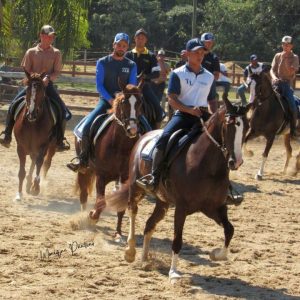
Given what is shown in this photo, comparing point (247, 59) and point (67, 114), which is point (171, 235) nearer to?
point (67, 114)

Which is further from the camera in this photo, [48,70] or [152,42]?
[152,42]

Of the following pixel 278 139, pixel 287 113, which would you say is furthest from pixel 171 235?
Answer: pixel 278 139

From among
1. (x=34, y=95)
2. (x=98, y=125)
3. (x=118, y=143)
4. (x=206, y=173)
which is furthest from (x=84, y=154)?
(x=206, y=173)

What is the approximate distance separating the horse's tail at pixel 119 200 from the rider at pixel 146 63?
10.9 ft

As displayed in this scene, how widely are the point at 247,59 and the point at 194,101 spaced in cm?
3997

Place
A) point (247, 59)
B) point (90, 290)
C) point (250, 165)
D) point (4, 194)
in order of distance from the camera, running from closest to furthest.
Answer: point (90, 290) < point (4, 194) < point (250, 165) < point (247, 59)

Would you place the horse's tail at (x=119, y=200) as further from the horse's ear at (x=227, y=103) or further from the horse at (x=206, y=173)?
the horse's ear at (x=227, y=103)

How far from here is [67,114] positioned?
1253 centimetres

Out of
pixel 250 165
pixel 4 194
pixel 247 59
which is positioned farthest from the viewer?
pixel 247 59

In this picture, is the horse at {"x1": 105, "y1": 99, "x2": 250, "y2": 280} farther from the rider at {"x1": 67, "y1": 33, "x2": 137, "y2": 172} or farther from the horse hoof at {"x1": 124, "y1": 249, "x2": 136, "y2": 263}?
the rider at {"x1": 67, "y1": 33, "x2": 137, "y2": 172}

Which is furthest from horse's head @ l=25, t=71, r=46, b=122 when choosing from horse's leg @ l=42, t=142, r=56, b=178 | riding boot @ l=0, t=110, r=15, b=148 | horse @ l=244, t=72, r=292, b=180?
horse @ l=244, t=72, r=292, b=180

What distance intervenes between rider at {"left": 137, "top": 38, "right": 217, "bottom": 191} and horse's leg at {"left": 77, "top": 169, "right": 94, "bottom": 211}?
2.62 m

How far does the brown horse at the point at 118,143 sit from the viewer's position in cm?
889

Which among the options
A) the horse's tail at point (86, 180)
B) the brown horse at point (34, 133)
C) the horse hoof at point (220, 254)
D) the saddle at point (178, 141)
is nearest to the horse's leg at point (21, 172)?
the brown horse at point (34, 133)
